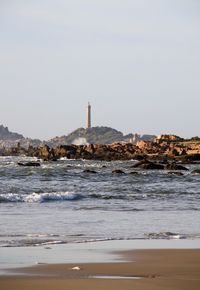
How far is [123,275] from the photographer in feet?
27.1

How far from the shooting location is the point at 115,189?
27.2 metres

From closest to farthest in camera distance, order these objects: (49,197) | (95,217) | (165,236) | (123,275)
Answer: (123,275), (165,236), (95,217), (49,197)

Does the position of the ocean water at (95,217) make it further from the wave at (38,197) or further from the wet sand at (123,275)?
the wet sand at (123,275)

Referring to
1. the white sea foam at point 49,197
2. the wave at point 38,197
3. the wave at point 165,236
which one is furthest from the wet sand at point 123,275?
the white sea foam at point 49,197

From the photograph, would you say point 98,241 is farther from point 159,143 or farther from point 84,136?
point 84,136

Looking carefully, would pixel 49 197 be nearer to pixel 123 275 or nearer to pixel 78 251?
pixel 78 251

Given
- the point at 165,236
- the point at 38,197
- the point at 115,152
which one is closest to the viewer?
the point at 165,236

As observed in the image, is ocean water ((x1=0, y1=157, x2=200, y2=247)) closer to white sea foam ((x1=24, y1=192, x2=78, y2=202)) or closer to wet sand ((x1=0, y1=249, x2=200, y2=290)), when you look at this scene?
white sea foam ((x1=24, y1=192, x2=78, y2=202))

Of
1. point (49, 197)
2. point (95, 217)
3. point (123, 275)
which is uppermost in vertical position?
point (123, 275)

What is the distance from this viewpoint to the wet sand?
7.47m

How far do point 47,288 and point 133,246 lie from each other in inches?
147

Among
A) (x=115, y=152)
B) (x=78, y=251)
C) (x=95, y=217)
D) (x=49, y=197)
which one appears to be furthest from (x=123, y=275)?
(x=115, y=152)

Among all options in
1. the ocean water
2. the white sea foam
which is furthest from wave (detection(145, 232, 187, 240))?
the white sea foam

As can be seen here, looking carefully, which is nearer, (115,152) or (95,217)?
(95,217)
